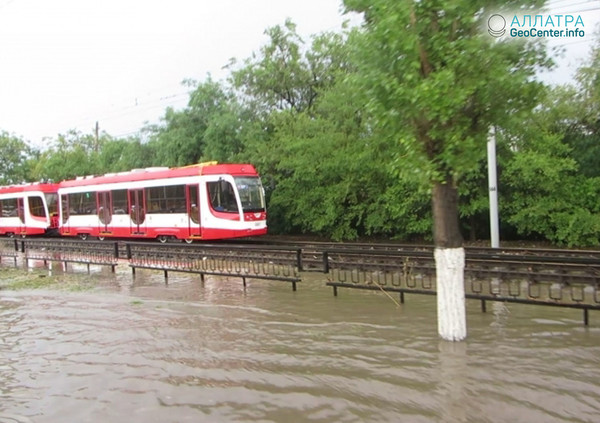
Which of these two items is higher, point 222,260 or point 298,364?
point 222,260

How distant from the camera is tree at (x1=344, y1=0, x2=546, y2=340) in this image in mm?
4930

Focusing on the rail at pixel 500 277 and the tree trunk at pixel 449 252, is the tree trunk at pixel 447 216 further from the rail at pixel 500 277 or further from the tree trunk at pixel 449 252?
the rail at pixel 500 277

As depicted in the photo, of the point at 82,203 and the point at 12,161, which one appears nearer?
the point at 82,203

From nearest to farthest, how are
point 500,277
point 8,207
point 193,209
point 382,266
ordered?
point 500,277
point 382,266
point 193,209
point 8,207

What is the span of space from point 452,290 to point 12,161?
4790 cm

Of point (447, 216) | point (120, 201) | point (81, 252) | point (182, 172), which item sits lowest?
point (81, 252)

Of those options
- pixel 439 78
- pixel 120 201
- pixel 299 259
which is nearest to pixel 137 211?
pixel 120 201

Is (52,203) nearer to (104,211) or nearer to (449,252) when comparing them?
(104,211)

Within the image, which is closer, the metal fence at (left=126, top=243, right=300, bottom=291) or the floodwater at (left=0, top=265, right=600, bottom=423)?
the floodwater at (left=0, top=265, right=600, bottom=423)

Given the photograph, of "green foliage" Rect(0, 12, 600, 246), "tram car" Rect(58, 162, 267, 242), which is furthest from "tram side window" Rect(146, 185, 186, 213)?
"green foliage" Rect(0, 12, 600, 246)

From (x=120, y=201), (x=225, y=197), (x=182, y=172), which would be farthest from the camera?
(x=120, y=201)

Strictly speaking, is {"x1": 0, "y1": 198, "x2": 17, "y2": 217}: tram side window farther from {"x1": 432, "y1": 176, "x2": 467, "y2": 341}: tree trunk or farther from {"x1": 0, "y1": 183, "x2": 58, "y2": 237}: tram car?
{"x1": 432, "y1": 176, "x2": 467, "y2": 341}: tree trunk

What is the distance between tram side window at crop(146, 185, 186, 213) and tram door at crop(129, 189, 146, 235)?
0.45 metres

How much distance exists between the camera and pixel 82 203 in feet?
76.7
